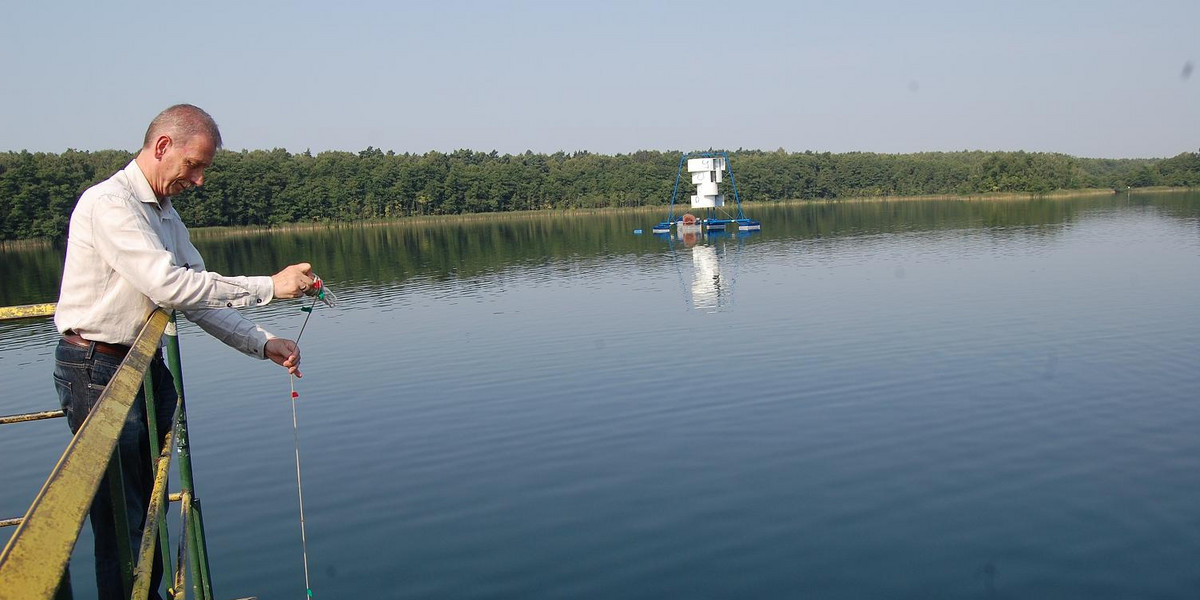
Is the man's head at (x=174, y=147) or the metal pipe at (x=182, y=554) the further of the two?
the man's head at (x=174, y=147)

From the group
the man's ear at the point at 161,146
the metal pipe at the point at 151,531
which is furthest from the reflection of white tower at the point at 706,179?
the metal pipe at the point at 151,531

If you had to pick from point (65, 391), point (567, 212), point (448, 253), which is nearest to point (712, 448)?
point (65, 391)

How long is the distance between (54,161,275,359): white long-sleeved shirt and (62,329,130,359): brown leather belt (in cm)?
3

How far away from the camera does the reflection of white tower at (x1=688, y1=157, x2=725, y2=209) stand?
67.5 m

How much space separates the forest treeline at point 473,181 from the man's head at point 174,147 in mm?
89738

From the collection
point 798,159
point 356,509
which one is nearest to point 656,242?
point 356,509

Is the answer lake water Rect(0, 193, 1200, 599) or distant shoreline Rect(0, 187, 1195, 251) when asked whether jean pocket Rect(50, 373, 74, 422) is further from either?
distant shoreline Rect(0, 187, 1195, 251)

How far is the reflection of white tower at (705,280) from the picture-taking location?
24.6 meters

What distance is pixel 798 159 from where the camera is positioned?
143 m

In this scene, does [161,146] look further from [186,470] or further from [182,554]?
[182,554]

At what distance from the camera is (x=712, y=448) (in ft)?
35.8

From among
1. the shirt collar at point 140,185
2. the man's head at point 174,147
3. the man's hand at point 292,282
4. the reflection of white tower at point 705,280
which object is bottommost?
the reflection of white tower at point 705,280

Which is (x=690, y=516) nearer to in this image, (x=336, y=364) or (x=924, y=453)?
(x=924, y=453)

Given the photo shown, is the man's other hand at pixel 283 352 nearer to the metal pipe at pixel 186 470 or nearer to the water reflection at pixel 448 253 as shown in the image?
the metal pipe at pixel 186 470
